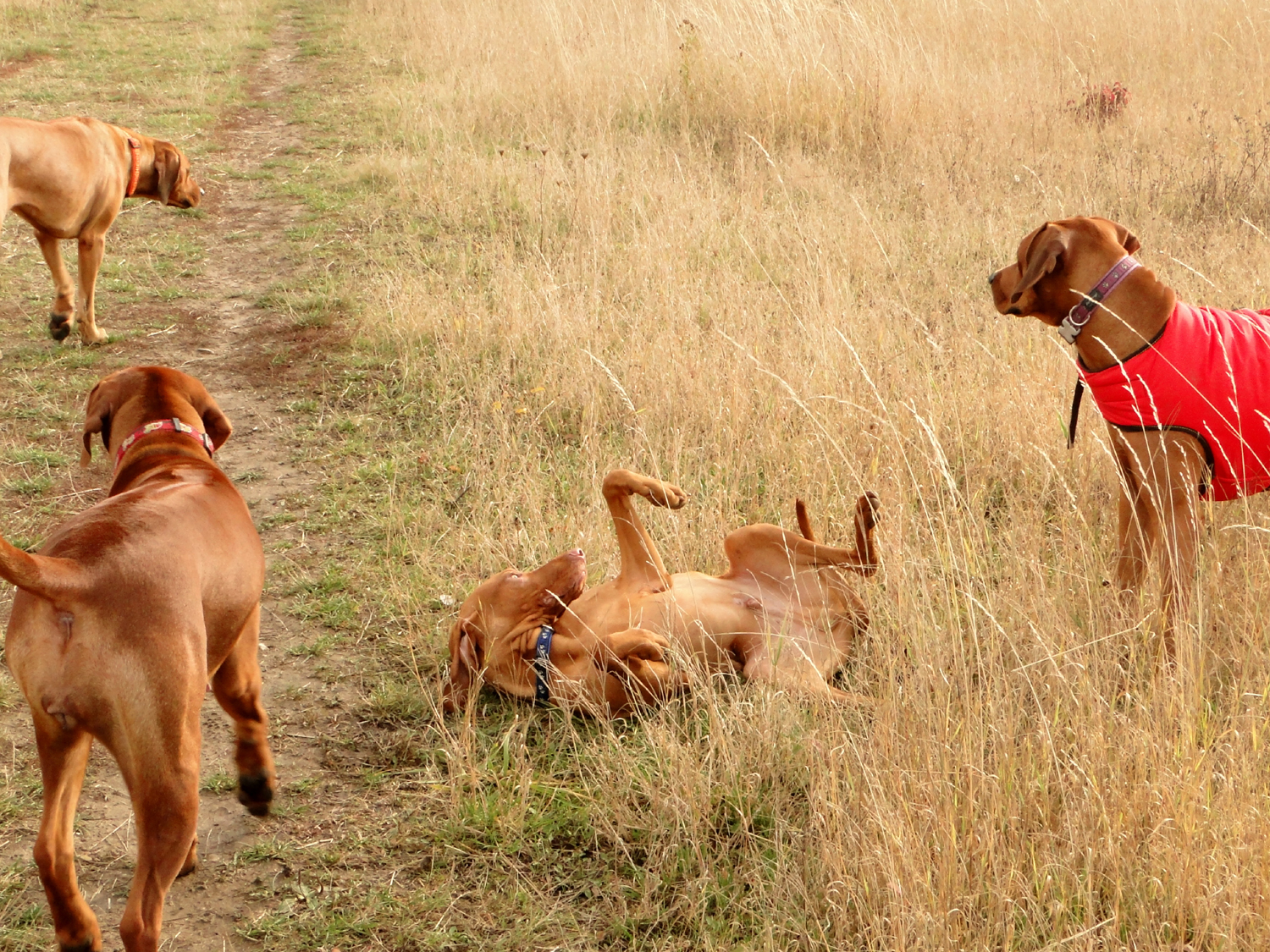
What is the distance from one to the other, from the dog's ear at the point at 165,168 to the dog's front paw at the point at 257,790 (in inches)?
190

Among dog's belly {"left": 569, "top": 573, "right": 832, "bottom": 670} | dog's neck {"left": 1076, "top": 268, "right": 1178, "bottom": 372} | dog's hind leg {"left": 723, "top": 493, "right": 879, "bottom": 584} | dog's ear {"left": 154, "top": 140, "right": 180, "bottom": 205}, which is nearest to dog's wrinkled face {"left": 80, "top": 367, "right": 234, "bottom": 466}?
dog's belly {"left": 569, "top": 573, "right": 832, "bottom": 670}

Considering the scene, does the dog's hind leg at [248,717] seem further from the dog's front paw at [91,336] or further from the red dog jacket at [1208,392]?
the dog's front paw at [91,336]

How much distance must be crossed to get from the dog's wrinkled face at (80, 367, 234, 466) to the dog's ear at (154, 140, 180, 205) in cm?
394

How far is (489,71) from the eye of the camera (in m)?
10.6

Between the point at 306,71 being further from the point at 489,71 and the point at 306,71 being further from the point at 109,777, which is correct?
the point at 109,777

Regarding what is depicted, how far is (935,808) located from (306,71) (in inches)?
483

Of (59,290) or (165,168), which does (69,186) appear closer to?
(59,290)

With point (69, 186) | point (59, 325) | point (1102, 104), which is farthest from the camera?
point (1102, 104)

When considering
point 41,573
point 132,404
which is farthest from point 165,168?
point 41,573

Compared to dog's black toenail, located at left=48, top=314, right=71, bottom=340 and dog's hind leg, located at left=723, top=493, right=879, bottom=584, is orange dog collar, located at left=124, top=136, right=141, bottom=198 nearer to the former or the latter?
dog's black toenail, located at left=48, top=314, right=71, bottom=340

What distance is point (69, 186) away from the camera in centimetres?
578

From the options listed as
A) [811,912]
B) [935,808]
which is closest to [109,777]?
[811,912]

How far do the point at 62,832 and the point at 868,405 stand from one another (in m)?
3.07

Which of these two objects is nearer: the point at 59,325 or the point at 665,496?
the point at 665,496
